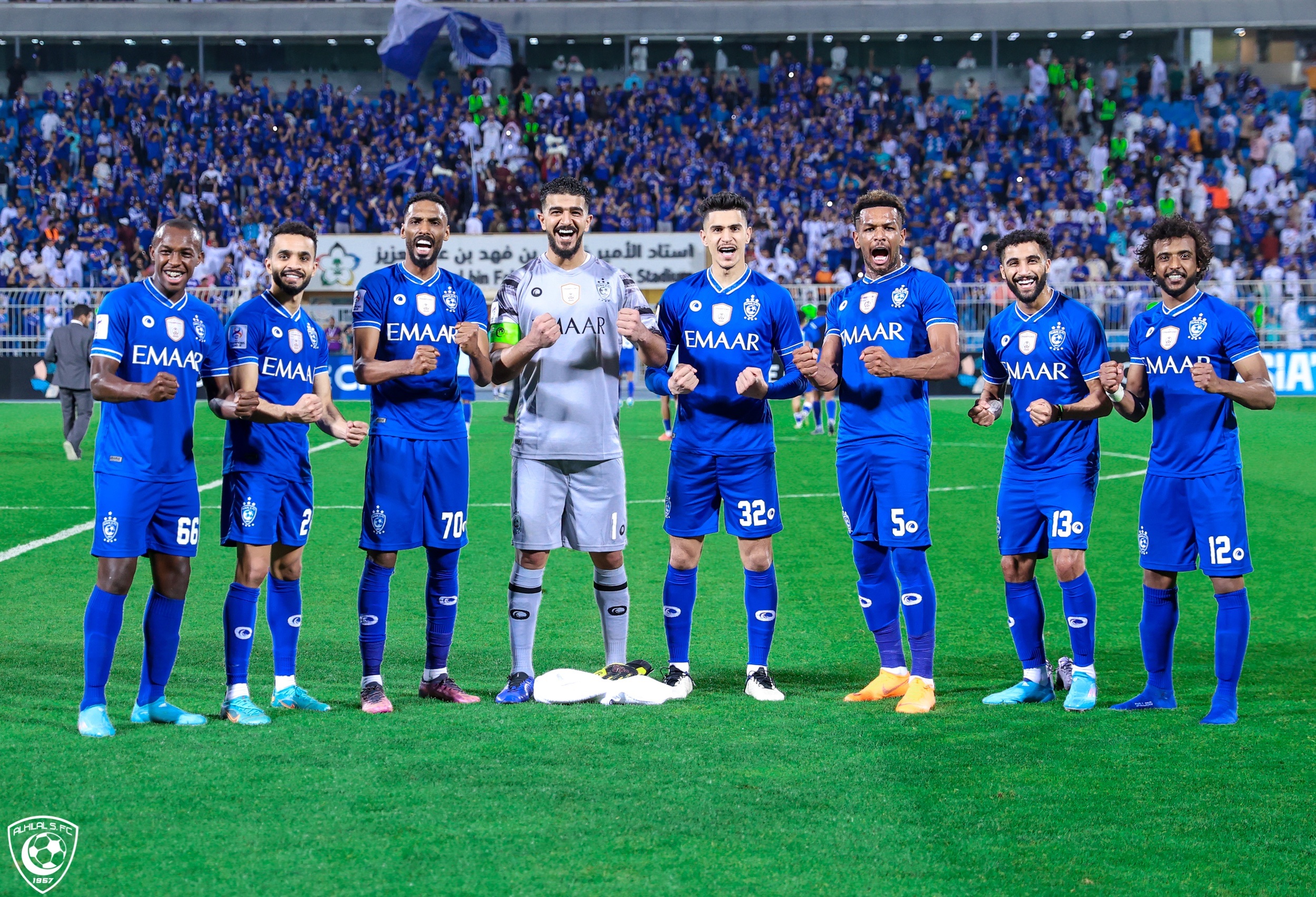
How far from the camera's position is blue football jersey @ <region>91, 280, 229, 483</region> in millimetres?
5750

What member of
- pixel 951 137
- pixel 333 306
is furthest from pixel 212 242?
pixel 951 137

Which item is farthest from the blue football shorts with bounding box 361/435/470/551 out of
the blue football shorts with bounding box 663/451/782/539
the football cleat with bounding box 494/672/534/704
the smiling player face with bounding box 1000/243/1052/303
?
the smiling player face with bounding box 1000/243/1052/303

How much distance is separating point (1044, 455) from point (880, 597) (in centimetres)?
104

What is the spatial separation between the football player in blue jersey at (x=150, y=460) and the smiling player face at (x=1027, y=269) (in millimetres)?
3612

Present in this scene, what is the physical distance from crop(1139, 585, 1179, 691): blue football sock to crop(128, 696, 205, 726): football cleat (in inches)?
169

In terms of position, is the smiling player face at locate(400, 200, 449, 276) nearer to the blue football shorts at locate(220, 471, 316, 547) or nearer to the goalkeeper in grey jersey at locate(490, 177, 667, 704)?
the goalkeeper in grey jersey at locate(490, 177, 667, 704)

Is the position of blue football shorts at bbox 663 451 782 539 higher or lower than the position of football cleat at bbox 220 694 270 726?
higher

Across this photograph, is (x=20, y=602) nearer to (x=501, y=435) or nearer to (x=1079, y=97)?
(x=501, y=435)

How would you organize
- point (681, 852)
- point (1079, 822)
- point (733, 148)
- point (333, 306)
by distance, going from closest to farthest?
point (681, 852)
point (1079, 822)
point (333, 306)
point (733, 148)

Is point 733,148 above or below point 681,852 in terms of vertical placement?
above

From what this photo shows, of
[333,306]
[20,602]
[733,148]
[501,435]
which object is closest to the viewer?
[20,602]

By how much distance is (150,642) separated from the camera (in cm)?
592

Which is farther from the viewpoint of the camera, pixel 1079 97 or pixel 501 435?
pixel 1079 97

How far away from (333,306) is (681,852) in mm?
29182
